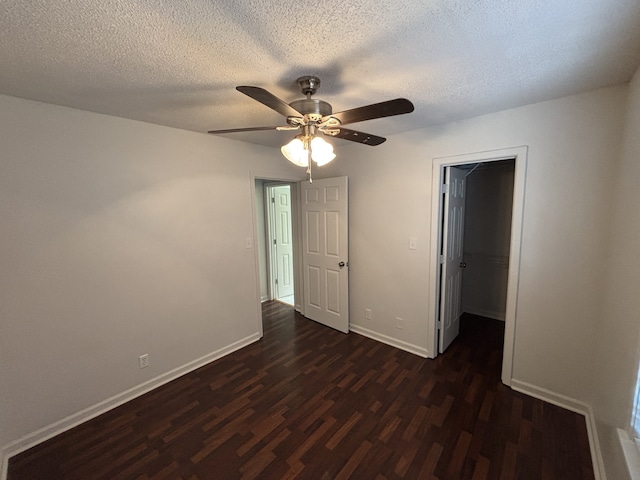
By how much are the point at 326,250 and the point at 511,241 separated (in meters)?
1.93

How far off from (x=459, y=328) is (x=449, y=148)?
225 cm

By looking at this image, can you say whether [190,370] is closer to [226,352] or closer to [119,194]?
[226,352]

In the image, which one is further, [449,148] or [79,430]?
[449,148]

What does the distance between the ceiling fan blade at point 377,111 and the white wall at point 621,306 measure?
1.26 metres

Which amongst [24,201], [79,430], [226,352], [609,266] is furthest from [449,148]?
[79,430]

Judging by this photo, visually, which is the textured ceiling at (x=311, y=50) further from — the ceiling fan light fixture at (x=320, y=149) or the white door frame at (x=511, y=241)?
the white door frame at (x=511, y=241)

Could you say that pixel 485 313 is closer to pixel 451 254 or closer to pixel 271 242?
pixel 451 254

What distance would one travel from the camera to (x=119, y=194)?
2.10 m

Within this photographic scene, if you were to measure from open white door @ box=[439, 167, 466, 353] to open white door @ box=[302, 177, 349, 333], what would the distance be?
1.07 meters

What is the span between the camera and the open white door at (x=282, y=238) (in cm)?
445

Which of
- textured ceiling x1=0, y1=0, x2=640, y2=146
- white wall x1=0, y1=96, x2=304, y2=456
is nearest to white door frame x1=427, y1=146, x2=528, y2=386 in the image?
textured ceiling x1=0, y1=0, x2=640, y2=146

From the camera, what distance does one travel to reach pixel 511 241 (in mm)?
2150

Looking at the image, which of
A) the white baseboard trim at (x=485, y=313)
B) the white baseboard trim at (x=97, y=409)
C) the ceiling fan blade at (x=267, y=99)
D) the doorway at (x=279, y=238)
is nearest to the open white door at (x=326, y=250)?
the doorway at (x=279, y=238)

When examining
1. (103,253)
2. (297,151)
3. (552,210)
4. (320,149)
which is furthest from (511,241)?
(103,253)
